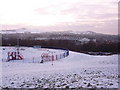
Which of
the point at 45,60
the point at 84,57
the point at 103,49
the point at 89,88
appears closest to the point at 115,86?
the point at 89,88

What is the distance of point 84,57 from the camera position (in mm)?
40688

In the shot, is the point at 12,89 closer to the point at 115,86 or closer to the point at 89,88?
the point at 89,88

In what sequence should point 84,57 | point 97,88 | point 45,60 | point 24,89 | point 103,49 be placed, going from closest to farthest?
point 97,88
point 24,89
point 45,60
point 84,57
point 103,49

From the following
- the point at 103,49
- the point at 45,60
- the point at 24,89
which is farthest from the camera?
the point at 103,49

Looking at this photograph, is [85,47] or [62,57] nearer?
[62,57]

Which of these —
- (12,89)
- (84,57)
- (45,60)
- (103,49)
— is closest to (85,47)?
(103,49)

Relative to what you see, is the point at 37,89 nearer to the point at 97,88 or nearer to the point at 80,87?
the point at 80,87

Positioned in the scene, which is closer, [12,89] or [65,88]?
[65,88]

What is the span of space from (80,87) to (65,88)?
0.76m

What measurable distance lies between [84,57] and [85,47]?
2717cm

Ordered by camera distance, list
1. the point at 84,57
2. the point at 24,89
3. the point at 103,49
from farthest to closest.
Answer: the point at 103,49 < the point at 84,57 < the point at 24,89

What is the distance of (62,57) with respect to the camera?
41438 millimetres

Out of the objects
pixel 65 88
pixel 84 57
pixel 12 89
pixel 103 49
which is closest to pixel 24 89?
pixel 12 89

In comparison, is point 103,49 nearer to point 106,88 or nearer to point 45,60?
point 45,60
